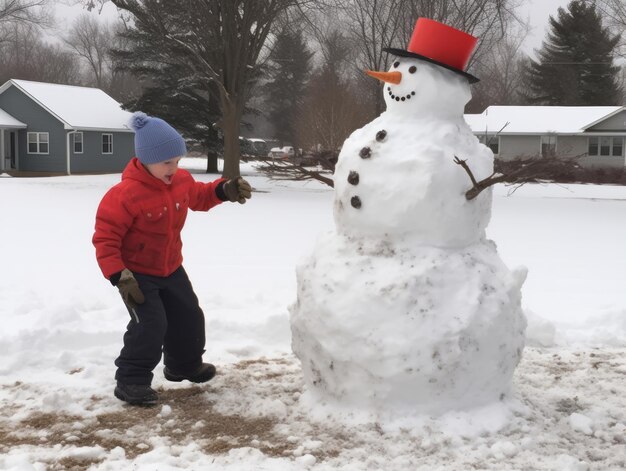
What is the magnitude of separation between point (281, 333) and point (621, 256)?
6416 millimetres

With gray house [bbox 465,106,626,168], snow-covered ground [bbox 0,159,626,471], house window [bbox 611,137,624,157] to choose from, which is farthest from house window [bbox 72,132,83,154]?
house window [bbox 611,137,624,157]

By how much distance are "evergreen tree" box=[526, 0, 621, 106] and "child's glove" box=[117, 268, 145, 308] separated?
131 ft

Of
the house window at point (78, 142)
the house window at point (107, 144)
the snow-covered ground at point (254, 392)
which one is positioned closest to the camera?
the snow-covered ground at point (254, 392)

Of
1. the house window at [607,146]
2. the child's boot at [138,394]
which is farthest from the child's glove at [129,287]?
the house window at [607,146]

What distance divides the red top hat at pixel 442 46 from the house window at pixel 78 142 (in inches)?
1118

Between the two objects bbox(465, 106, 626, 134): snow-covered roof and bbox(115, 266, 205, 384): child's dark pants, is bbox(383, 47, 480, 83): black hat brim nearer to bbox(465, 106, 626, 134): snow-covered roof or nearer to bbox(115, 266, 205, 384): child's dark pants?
bbox(115, 266, 205, 384): child's dark pants

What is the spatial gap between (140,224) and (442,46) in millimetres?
1845

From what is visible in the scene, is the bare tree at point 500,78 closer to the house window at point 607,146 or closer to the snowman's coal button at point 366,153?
→ the house window at point 607,146

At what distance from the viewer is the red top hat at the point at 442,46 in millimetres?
3885

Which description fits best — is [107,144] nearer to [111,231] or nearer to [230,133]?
[230,133]

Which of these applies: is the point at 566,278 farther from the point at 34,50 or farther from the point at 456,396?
the point at 34,50

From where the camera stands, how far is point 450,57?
3910 mm

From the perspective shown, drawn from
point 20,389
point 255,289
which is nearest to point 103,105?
point 255,289

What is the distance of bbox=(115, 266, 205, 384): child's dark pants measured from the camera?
4.04 metres
